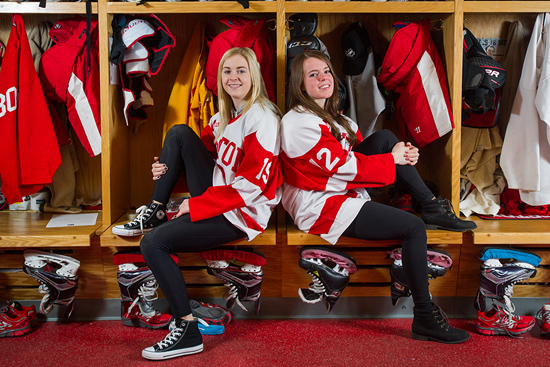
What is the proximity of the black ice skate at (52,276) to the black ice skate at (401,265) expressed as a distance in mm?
1307

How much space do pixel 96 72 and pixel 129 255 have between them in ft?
2.80

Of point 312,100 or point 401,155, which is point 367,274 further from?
point 312,100

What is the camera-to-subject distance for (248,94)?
2094 mm

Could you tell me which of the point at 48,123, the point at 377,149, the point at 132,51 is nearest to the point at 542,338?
the point at 377,149

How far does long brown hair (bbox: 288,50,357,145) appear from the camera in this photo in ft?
6.71

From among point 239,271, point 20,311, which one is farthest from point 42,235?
point 239,271

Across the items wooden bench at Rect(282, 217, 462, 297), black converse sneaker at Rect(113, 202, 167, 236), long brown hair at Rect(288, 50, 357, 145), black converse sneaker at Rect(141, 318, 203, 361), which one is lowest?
black converse sneaker at Rect(141, 318, 203, 361)

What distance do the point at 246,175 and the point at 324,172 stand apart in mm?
302

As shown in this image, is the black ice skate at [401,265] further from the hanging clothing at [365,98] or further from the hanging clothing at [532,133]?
the hanging clothing at [365,98]

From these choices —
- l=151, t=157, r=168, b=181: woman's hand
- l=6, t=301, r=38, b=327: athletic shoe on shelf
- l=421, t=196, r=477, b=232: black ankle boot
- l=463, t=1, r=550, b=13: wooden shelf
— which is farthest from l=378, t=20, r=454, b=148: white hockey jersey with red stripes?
l=6, t=301, r=38, b=327: athletic shoe on shelf

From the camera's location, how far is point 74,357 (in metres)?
1.92

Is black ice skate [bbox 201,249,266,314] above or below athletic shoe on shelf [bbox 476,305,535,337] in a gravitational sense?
above

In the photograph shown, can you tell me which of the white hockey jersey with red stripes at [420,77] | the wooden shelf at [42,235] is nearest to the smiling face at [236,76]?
the white hockey jersey with red stripes at [420,77]

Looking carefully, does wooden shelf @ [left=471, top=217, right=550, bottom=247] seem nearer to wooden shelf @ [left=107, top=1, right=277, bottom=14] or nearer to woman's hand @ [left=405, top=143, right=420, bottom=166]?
woman's hand @ [left=405, top=143, right=420, bottom=166]
